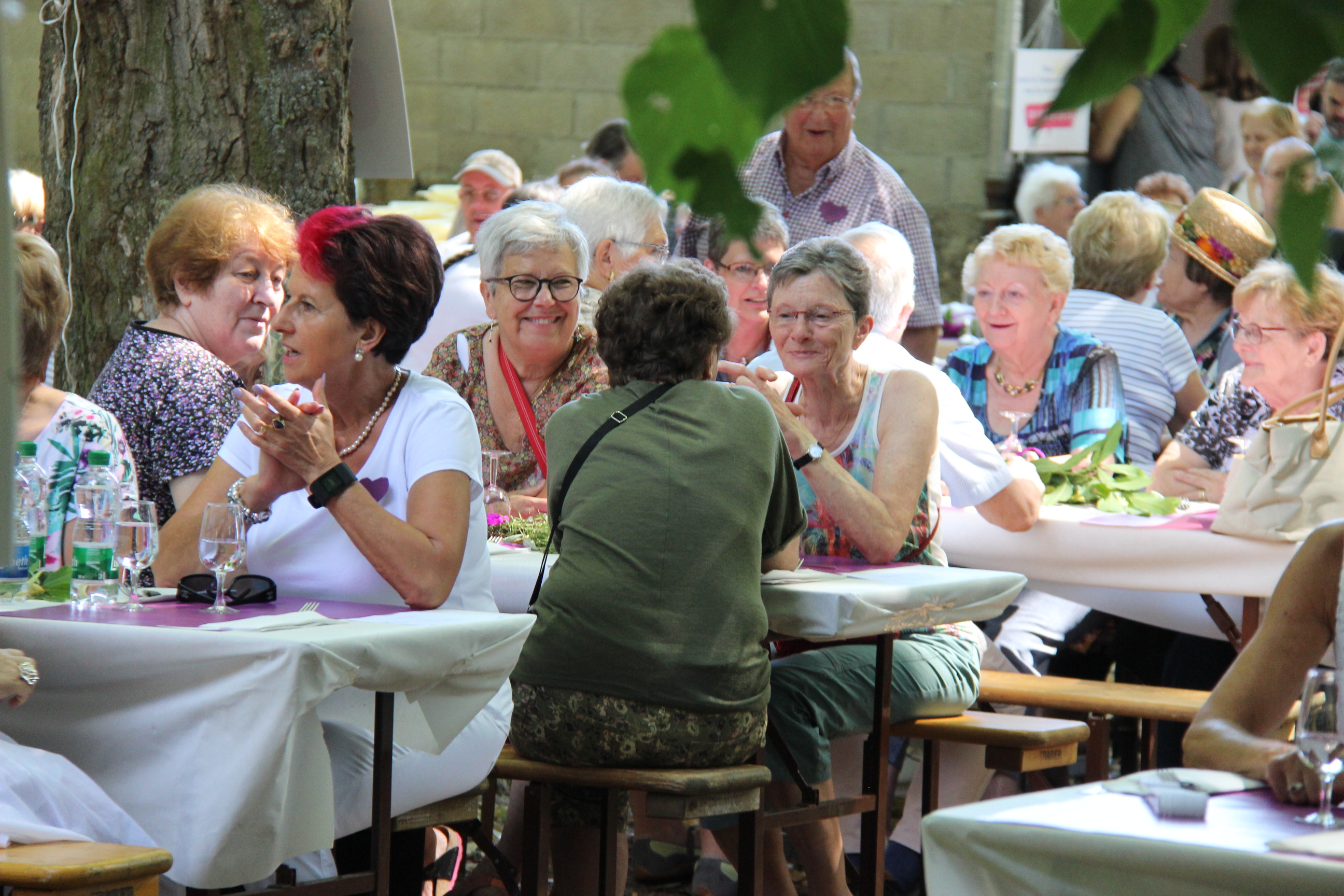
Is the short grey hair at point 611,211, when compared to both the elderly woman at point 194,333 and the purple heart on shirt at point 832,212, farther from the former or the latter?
the purple heart on shirt at point 832,212

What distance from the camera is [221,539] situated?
2574mm

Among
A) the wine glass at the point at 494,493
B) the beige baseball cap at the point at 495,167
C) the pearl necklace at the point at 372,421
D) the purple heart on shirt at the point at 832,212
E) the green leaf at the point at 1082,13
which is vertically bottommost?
the wine glass at the point at 494,493

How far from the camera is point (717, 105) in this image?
63 centimetres

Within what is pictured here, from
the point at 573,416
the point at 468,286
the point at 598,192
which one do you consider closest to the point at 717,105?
the point at 573,416

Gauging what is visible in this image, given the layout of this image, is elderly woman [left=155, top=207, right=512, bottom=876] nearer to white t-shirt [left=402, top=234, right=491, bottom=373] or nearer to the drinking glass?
the drinking glass

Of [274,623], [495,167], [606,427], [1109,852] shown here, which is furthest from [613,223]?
[1109,852]

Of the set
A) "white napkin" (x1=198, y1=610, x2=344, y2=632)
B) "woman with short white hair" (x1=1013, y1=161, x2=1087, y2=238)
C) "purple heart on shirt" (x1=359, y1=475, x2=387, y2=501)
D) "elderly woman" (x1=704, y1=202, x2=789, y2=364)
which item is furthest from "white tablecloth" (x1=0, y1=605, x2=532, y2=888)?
"woman with short white hair" (x1=1013, y1=161, x2=1087, y2=238)

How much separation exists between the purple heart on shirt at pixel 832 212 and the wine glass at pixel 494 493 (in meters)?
2.76

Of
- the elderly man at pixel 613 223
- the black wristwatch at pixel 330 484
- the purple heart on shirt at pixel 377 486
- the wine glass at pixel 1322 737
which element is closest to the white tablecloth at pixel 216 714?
the black wristwatch at pixel 330 484

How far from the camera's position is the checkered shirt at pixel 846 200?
6.18 metres

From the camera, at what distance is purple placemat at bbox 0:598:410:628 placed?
246cm

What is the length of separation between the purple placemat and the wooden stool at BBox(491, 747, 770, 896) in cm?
45

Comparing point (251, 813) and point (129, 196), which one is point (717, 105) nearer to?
point (251, 813)

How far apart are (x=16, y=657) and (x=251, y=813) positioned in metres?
0.42
